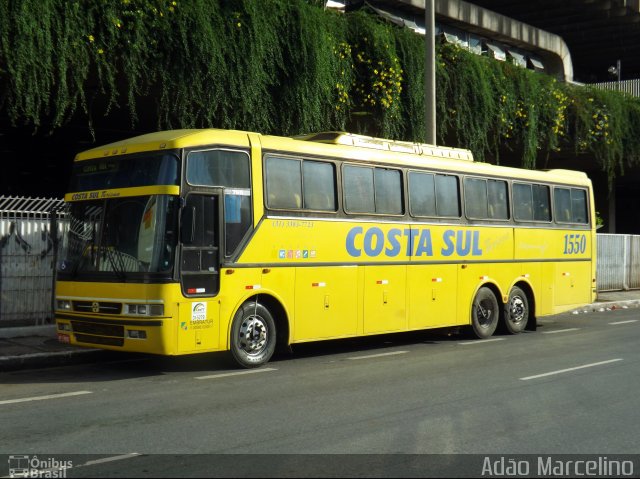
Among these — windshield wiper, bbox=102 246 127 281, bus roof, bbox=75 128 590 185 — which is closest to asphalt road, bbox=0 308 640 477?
windshield wiper, bbox=102 246 127 281

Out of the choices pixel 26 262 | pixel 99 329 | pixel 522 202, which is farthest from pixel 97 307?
pixel 522 202

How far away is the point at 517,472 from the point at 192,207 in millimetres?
5949

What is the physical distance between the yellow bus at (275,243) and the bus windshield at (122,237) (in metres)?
0.02

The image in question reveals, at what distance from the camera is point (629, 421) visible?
25.7 ft

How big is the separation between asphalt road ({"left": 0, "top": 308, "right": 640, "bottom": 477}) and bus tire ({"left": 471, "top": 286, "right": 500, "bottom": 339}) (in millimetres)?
2189

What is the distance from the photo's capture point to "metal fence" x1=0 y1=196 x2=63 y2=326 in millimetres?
14078

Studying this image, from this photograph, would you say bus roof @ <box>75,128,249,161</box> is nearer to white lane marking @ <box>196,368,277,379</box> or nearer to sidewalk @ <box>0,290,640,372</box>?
sidewalk @ <box>0,290,640,372</box>

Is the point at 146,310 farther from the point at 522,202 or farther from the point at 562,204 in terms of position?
the point at 562,204

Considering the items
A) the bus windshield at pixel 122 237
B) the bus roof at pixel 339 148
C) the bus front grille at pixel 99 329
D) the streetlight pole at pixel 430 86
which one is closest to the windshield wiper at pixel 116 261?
the bus windshield at pixel 122 237

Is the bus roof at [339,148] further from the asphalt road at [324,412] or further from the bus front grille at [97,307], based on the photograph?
the asphalt road at [324,412]

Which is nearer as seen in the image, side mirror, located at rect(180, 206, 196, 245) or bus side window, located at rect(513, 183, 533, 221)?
side mirror, located at rect(180, 206, 196, 245)

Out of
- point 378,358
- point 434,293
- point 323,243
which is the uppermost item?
point 323,243

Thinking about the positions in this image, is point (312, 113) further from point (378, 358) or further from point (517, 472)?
point (517, 472)

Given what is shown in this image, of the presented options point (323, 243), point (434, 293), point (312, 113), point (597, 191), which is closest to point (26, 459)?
point (323, 243)
